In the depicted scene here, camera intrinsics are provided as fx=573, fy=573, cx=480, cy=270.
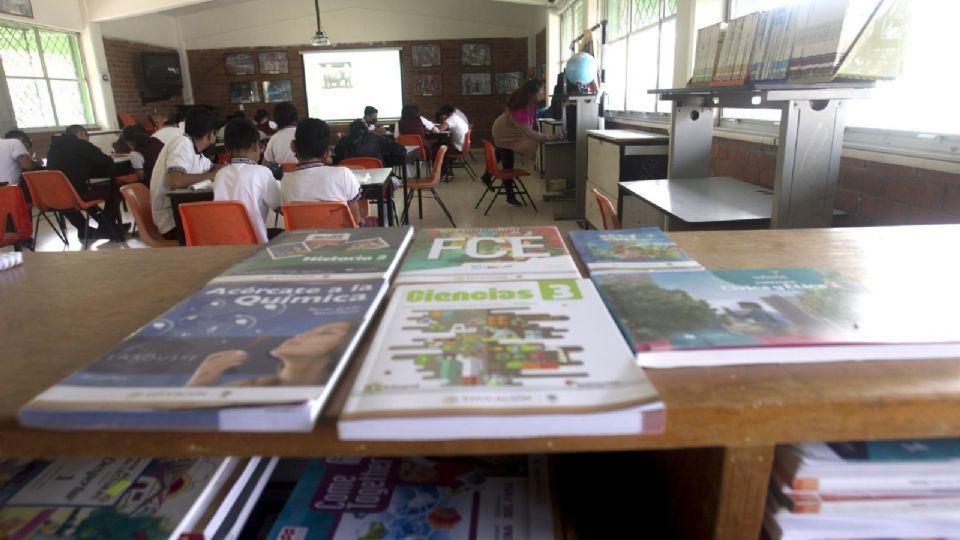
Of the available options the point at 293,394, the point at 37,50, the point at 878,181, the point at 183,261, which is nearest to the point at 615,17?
the point at 878,181

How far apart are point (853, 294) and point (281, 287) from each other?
716 mm

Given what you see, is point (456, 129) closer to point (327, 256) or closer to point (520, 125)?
point (520, 125)

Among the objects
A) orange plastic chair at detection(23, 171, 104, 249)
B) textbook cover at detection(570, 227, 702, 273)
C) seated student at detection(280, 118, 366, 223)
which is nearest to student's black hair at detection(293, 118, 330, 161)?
seated student at detection(280, 118, 366, 223)

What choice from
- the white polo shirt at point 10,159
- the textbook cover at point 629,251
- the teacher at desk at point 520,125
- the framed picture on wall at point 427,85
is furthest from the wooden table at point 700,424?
the framed picture on wall at point 427,85

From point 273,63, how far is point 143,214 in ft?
34.5

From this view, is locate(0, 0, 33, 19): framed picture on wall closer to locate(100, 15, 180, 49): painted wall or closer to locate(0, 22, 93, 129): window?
locate(0, 22, 93, 129): window

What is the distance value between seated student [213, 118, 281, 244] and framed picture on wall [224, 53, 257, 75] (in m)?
10.9

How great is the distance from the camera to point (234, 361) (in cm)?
53

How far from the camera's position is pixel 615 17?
21.1 feet

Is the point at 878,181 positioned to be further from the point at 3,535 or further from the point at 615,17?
the point at 615,17

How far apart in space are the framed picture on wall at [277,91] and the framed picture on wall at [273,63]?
0.70 ft

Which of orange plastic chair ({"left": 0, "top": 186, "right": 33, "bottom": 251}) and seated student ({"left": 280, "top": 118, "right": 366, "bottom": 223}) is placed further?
orange plastic chair ({"left": 0, "top": 186, "right": 33, "bottom": 251})

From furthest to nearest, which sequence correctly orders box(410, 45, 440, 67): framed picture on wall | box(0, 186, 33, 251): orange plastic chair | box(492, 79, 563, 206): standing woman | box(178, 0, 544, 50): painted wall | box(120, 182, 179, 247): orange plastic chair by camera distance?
box(410, 45, 440, 67): framed picture on wall, box(178, 0, 544, 50): painted wall, box(492, 79, 563, 206): standing woman, box(0, 186, 33, 251): orange plastic chair, box(120, 182, 179, 247): orange plastic chair

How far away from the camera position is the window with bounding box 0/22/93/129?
7.81 metres
